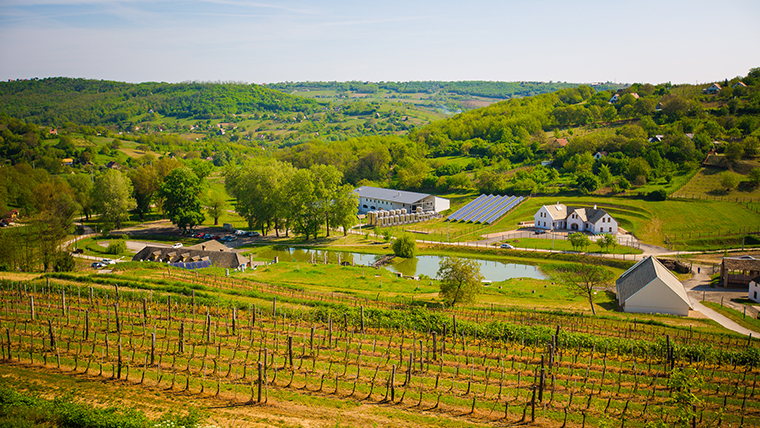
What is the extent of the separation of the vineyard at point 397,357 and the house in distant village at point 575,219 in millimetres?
32880

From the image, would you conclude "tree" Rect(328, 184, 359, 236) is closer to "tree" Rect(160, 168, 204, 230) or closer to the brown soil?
"tree" Rect(160, 168, 204, 230)

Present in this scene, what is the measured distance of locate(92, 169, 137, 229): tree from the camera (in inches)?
2596

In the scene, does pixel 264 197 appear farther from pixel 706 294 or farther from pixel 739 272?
pixel 739 272

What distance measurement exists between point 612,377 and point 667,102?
104579 mm

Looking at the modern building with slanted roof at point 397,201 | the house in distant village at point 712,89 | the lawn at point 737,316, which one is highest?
the house in distant village at point 712,89

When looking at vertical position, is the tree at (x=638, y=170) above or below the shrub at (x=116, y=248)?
above

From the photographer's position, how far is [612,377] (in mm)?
20969

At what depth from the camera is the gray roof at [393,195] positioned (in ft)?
249

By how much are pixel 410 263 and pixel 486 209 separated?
25383 millimetres

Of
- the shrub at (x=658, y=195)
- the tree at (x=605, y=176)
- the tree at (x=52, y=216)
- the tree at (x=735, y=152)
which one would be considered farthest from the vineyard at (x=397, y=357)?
the tree at (x=735, y=152)

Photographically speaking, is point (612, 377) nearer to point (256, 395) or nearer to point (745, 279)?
point (256, 395)

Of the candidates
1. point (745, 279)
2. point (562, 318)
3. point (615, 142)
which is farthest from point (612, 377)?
point (615, 142)

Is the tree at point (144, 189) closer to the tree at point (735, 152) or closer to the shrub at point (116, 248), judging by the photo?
the shrub at point (116, 248)

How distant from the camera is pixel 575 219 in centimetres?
6375
